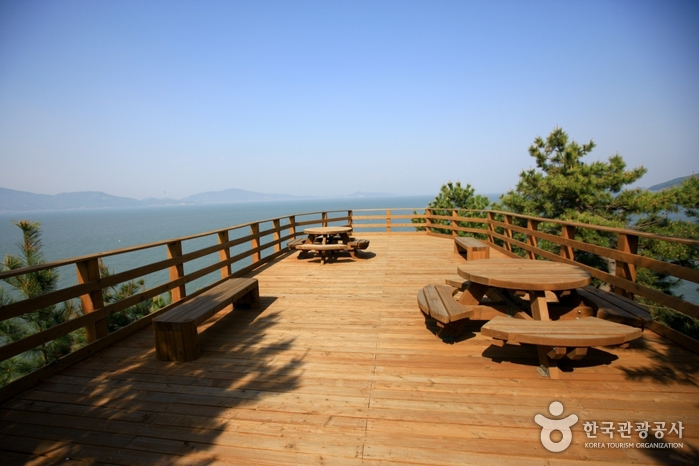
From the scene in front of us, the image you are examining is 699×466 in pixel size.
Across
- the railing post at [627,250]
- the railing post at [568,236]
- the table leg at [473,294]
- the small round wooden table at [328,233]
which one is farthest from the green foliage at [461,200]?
the table leg at [473,294]

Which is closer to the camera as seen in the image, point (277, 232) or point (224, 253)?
point (224, 253)

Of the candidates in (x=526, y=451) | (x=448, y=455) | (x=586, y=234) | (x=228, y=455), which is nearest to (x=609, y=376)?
(x=526, y=451)

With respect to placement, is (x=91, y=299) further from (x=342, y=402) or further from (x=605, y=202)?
(x=605, y=202)

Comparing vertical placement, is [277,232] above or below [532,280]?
above

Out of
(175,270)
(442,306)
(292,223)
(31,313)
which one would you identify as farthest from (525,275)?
(31,313)

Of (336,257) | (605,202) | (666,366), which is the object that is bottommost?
(666,366)

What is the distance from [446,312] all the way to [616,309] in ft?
4.88

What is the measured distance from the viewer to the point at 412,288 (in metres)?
5.31

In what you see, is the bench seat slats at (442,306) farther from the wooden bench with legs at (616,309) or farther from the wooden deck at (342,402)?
the wooden bench with legs at (616,309)

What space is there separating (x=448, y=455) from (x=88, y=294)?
3.56 meters

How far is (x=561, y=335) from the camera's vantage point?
2369mm

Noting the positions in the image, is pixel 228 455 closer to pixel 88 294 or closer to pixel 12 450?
pixel 12 450

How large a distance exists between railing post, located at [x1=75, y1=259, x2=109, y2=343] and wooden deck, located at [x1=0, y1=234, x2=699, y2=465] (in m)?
0.23

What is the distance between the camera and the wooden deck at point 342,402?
74.0 inches
